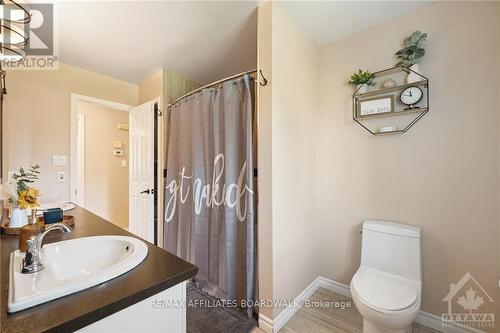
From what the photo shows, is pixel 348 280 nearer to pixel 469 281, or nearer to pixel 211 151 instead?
pixel 469 281

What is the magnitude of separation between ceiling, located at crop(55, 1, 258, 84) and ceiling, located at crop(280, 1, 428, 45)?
0.37 metres

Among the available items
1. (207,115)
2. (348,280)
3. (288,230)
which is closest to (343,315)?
(348,280)

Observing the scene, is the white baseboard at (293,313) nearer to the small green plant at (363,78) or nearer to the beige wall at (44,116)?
the small green plant at (363,78)

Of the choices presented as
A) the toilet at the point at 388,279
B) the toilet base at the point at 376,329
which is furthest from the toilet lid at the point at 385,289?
the toilet base at the point at 376,329

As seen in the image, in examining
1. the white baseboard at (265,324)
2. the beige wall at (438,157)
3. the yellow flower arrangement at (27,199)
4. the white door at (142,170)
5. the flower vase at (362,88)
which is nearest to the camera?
the yellow flower arrangement at (27,199)

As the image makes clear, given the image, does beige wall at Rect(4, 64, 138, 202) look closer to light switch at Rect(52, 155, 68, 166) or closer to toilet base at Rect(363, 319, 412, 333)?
light switch at Rect(52, 155, 68, 166)

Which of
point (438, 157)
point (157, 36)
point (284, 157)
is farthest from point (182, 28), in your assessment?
point (438, 157)

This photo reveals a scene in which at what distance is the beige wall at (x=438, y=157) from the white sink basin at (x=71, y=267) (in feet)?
5.78

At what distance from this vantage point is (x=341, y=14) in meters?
1.69

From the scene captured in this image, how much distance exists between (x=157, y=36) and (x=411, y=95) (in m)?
2.15

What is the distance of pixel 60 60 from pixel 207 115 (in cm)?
181

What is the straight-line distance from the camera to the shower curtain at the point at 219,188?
5.68ft

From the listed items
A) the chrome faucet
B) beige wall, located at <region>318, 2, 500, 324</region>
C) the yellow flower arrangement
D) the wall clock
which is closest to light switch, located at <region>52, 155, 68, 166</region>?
the yellow flower arrangement

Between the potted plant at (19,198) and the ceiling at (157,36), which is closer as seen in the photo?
the potted plant at (19,198)
